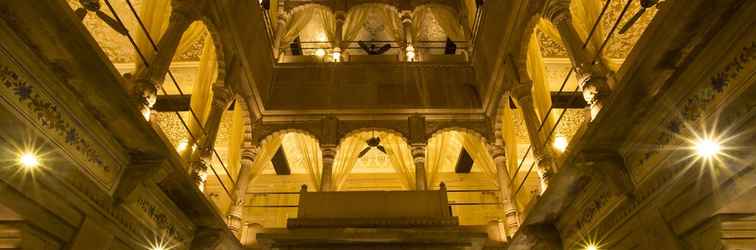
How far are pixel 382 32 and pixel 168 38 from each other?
801 cm

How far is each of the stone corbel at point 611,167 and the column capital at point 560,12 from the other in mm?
2447

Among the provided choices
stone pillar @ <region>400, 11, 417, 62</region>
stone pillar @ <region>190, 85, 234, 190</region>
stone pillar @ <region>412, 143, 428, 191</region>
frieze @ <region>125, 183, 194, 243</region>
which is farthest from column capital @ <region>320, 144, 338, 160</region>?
frieze @ <region>125, 183, 194, 243</region>

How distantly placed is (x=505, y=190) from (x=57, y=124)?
6783mm

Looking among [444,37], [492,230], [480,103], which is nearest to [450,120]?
[480,103]

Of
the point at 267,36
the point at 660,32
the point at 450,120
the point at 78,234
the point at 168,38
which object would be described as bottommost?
the point at 78,234

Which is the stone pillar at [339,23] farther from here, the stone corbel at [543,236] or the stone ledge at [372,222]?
the stone corbel at [543,236]

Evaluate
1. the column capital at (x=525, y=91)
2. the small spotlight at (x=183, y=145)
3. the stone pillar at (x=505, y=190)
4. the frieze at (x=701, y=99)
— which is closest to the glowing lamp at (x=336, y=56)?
the small spotlight at (x=183, y=145)

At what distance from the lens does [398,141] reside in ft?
34.6

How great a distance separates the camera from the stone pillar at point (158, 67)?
495 centimetres

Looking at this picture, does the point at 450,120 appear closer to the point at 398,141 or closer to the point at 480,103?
the point at 480,103

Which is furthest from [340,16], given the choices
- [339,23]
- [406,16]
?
[406,16]

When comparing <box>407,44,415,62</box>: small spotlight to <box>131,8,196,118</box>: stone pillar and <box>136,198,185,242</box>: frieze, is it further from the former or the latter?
<box>136,198,185,242</box>: frieze

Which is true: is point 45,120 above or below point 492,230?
below

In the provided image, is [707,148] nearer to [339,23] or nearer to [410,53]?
[410,53]
